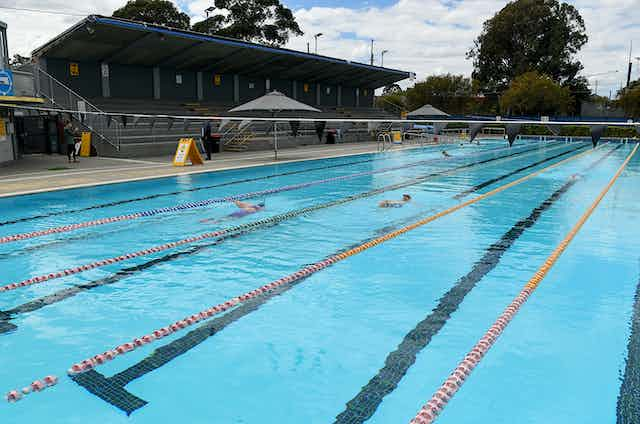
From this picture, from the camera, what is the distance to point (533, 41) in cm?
5238

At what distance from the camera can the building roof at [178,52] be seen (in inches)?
717

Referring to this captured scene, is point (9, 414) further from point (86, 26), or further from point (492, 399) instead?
point (86, 26)

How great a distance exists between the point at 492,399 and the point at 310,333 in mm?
1336

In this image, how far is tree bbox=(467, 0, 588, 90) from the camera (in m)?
51.9

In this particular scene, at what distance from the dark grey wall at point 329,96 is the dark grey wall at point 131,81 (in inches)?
514

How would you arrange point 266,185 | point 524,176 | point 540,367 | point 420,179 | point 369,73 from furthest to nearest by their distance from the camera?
point 369,73, point 524,176, point 420,179, point 266,185, point 540,367

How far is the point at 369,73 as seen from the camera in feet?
110

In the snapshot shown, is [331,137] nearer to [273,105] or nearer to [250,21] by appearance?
[273,105]

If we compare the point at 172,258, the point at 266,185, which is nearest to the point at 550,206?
the point at 266,185

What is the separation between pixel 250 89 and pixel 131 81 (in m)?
7.49

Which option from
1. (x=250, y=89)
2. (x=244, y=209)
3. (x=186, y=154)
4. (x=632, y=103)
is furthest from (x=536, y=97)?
(x=244, y=209)

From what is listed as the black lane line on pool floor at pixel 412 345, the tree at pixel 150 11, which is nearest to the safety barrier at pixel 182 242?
the black lane line on pool floor at pixel 412 345

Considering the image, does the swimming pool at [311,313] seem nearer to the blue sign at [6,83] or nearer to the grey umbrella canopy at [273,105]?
the blue sign at [6,83]

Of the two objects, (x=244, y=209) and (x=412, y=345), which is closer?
(x=412, y=345)
